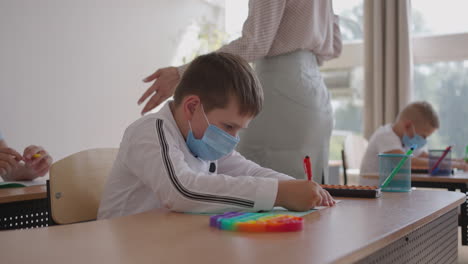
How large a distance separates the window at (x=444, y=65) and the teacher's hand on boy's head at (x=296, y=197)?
4.84 metres

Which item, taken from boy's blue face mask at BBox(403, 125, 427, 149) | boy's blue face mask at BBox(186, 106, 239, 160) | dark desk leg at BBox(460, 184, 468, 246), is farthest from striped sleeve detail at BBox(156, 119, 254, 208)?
boy's blue face mask at BBox(403, 125, 427, 149)

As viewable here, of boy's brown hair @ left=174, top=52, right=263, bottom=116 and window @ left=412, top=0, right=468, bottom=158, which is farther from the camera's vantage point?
window @ left=412, top=0, right=468, bottom=158

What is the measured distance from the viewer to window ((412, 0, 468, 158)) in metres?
5.55

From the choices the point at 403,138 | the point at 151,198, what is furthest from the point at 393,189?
the point at 403,138

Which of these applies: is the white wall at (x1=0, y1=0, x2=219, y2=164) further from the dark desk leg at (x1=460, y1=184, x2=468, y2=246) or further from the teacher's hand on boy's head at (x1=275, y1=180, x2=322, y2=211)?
the teacher's hand on boy's head at (x1=275, y1=180, x2=322, y2=211)

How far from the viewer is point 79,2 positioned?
15.7 ft

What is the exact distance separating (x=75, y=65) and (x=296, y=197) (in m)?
3.92

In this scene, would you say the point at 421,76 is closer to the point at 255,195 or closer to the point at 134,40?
the point at 134,40

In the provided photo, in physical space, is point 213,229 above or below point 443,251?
above

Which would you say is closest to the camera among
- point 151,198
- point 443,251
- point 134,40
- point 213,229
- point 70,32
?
point 213,229

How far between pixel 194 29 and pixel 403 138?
329 cm

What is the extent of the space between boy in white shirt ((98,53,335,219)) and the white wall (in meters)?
3.01

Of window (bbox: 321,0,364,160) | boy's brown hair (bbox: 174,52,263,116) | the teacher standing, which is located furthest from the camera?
window (bbox: 321,0,364,160)

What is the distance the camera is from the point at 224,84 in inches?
55.8
